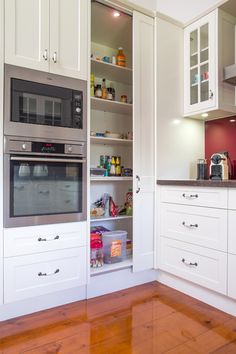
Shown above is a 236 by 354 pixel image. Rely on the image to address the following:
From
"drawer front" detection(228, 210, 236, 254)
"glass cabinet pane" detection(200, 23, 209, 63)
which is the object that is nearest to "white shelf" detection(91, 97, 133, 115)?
"glass cabinet pane" detection(200, 23, 209, 63)

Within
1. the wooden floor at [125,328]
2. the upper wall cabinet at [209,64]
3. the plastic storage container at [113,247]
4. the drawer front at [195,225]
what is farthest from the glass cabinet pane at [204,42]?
the wooden floor at [125,328]

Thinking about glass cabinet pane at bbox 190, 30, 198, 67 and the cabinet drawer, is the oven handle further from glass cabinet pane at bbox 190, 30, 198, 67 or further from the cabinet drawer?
glass cabinet pane at bbox 190, 30, 198, 67

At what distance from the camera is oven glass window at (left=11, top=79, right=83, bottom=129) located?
5.70ft

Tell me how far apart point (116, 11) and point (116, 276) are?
217 centimetres

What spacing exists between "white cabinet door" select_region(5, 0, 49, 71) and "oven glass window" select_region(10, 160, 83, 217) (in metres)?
0.67

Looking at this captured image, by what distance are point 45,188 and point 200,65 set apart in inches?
68.9

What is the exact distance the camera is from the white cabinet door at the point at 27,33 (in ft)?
5.56

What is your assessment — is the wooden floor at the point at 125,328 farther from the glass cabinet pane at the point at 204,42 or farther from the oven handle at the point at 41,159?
the glass cabinet pane at the point at 204,42

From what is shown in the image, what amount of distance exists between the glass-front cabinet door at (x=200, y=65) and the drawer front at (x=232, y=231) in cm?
103

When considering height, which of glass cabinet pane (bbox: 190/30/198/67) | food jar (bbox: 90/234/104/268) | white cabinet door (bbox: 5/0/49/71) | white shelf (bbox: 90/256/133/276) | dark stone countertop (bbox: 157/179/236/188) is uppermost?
glass cabinet pane (bbox: 190/30/198/67)

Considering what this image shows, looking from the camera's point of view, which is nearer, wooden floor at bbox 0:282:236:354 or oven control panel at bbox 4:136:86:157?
wooden floor at bbox 0:282:236:354

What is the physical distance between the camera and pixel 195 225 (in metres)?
2.02

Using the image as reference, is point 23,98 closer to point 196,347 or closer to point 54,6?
point 54,6

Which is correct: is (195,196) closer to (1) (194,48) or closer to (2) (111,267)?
(2) (111,267)
